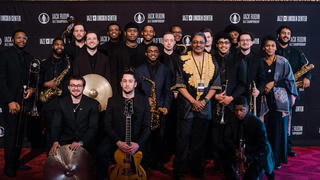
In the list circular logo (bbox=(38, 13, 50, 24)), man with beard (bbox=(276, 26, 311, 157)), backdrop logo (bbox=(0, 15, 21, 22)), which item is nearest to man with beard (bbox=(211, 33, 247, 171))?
man with beard (bbox=(276, 26, 311, 157))

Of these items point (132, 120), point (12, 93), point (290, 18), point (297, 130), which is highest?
point (290, 18)

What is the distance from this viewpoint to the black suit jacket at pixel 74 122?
4.17m

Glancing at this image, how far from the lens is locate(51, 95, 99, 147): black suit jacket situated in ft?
13.7

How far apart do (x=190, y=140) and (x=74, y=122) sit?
162 cm

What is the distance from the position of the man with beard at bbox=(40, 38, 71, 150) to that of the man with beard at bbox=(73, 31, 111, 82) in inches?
9.8

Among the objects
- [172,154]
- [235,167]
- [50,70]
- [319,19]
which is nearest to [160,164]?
[172,154]

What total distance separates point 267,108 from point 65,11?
13.8 ft

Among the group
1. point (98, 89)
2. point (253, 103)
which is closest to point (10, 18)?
A: point (98, 89)

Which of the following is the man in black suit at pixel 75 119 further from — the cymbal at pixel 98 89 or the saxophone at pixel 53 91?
the saxophone at pixel 53 91

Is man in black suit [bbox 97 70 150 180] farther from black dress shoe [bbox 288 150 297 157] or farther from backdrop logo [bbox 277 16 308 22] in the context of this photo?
backdrop logo [bbox 277 16 308 22]

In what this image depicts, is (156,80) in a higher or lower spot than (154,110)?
higher

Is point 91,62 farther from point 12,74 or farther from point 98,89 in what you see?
point 12,74

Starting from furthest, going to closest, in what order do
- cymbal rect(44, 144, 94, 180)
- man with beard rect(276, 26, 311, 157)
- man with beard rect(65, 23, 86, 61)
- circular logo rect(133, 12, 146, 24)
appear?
circular logo rect(133, 12, 146, 24)
man with beard rect(276, 26, 311, 157)
man with beard rect(65, 23, 86, 61)
cymbal rect(44, 144, 94, 180)

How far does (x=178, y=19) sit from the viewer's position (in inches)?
259
